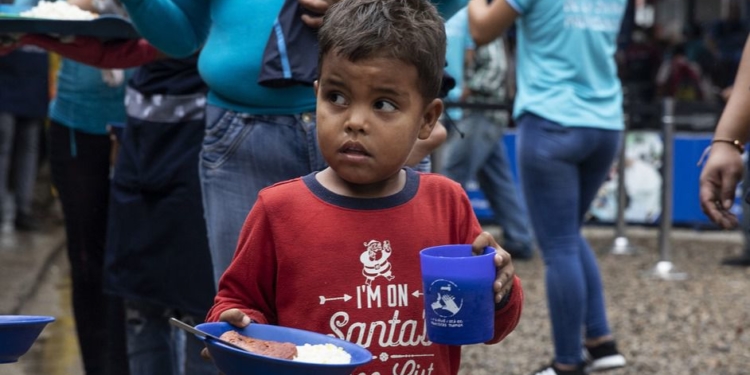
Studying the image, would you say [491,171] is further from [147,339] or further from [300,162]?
[300,162]

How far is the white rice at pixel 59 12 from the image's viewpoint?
149 inches

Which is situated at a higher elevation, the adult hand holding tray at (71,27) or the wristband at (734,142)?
the adult hand holding tray at (71,27)

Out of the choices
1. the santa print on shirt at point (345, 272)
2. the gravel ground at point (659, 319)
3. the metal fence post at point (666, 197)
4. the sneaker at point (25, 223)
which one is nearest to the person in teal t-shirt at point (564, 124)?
the gravel ground at point (659, 319)

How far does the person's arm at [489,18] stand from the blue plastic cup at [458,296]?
2.88 m

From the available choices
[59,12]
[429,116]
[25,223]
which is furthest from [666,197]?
[429,116]

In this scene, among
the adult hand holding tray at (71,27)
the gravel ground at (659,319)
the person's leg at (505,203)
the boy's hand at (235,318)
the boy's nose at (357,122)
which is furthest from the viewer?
the person's leg at (505,203)

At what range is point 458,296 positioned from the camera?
7.59ft

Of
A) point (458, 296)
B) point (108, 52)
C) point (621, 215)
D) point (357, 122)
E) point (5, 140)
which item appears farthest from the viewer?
point (621, 215)

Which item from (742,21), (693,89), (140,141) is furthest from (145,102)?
(742,21)

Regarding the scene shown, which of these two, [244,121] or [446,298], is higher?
[244,121]

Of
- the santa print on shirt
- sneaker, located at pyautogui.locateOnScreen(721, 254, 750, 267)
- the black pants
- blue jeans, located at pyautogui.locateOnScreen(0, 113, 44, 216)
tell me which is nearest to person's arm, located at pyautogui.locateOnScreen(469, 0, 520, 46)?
the black pants

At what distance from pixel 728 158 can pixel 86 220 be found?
2486 millimetres

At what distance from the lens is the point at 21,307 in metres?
7.47

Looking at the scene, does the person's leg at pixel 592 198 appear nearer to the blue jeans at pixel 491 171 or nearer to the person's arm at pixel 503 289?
the person's arm at pixel 503 289
